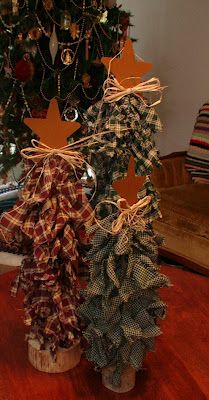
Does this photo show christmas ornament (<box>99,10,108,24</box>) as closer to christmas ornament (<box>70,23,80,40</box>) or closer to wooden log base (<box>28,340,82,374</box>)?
christmas ornament (<box>70,23,80,40</box>)

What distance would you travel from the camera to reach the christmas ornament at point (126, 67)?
0.80 m

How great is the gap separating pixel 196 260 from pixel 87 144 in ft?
4.85

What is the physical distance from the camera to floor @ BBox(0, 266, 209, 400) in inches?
32.3

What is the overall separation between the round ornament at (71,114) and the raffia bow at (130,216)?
5.11ft

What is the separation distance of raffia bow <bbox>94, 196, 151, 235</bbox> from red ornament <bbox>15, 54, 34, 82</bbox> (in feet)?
5.07

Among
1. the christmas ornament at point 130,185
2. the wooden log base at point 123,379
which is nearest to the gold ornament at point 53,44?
the christmas ornament at point 130,185

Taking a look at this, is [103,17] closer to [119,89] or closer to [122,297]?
[119,89]

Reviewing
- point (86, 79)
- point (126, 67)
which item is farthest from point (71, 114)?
point (126, 67)

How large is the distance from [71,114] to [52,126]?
1.74m

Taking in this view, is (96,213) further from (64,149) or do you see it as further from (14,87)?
(14,87)

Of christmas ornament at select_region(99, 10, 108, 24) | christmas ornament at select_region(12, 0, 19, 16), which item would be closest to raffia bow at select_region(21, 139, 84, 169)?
christmas ornament at select_region(12, 0, 19, 16)

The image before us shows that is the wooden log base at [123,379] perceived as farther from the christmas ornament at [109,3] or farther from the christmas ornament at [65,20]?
the christmas ornament at [109,3]

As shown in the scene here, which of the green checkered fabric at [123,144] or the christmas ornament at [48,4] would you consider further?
the christmas ornament at [48,4]

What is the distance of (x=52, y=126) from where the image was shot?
30.9 inches
